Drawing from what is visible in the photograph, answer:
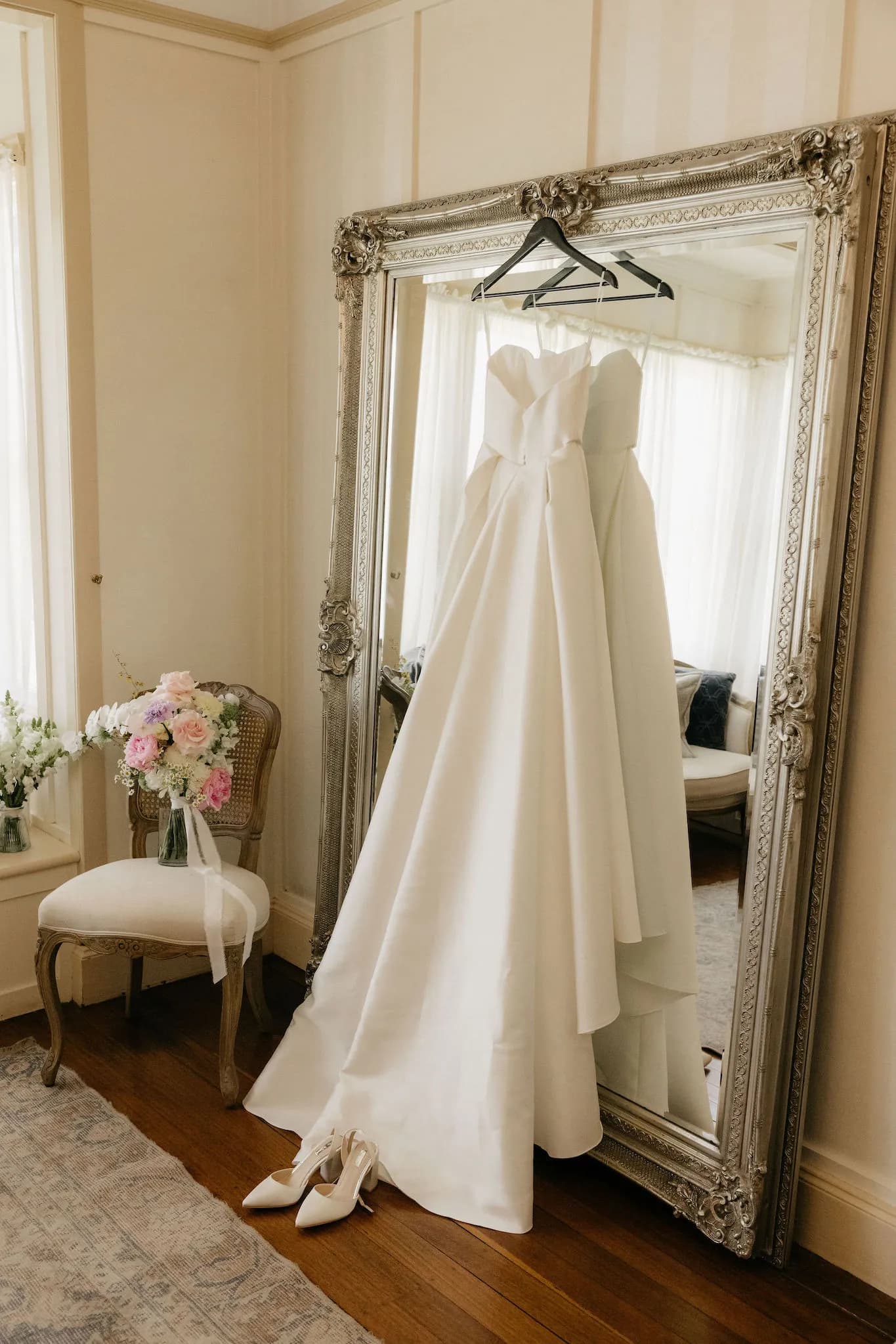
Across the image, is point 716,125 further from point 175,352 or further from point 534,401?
point 175,352

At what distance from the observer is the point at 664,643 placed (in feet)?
7.73

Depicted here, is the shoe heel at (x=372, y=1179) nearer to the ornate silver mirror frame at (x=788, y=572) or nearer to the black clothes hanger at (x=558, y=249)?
the ornate silver mirror frame at (x=788, y=572)

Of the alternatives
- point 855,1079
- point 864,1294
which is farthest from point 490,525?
point 864,1294

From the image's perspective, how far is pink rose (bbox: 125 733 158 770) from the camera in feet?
9.11

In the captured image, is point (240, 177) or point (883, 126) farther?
point (240, 177)

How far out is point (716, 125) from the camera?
2207 millimetres

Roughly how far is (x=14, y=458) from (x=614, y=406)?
6.19 ft

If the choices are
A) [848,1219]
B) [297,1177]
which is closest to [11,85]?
[297,1177]

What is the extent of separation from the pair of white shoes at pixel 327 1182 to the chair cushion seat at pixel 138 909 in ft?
1.83

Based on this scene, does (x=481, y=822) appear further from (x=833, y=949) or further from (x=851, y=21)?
(x=851, y=21)

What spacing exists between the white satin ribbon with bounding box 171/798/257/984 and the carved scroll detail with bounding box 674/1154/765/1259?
1187 millimetres

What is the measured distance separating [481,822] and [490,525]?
65cm

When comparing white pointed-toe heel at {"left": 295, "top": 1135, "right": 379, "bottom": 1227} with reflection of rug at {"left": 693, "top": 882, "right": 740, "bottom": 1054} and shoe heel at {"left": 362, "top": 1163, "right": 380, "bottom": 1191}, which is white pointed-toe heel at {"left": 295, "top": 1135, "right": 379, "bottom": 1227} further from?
reflection of rug at {"left": 693, "top": 882, "right": 740, "bottom": 1054}

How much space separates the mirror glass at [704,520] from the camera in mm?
2135
